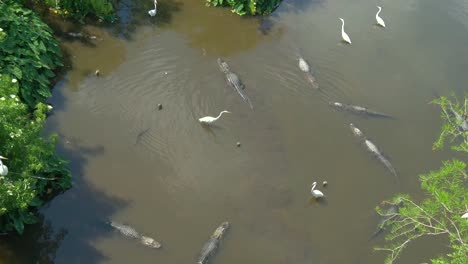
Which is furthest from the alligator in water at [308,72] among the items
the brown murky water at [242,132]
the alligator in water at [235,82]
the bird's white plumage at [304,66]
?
the alligator in water at [235,82]

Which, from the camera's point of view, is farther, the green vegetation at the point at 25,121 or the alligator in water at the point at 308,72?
the alligator in water at the point at 308,72

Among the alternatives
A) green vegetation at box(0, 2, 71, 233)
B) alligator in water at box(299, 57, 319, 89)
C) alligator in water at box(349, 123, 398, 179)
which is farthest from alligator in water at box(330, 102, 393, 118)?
green vegetation at box(0, 2, 71, 233)

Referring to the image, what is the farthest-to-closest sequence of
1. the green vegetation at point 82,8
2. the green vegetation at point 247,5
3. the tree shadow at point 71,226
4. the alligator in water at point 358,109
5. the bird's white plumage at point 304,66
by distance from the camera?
1. the green vegetation at point 247,5
2. the bird's white plumage at point 304,66
3. the green vegetation at point 82,8
4. the alligator in water at point 358,109
5. the tree shadow at point 71,226

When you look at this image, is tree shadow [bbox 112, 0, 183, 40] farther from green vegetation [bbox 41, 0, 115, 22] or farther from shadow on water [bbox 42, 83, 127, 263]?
shadow on water [bbox 42, 83, 127, 263]

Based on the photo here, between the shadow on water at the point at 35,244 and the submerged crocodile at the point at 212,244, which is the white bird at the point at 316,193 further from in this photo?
the shadow on water at the point at 35,244

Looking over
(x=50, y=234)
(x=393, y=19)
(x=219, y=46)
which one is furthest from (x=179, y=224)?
(x=393, y=19)

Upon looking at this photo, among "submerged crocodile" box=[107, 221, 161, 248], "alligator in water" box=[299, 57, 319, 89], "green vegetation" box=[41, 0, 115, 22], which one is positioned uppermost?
"green vegetation" box=[41, 0, 115, 22]
